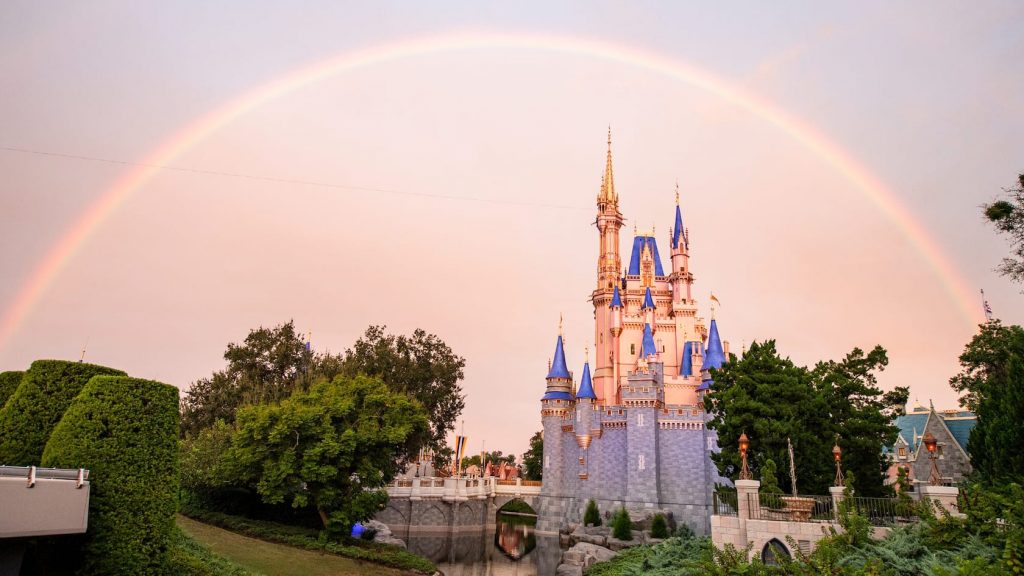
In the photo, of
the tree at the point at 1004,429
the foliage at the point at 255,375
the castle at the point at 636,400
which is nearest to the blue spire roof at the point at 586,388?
the castle at the point at 636,400

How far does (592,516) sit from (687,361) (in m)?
16.7

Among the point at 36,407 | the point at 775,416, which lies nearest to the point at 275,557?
the point at 36,407

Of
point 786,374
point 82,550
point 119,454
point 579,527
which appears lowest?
point 579,527

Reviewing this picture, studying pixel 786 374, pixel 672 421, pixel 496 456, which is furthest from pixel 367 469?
pixel 496 456

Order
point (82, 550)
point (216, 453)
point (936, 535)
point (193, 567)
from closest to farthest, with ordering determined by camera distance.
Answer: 1. point (82, 550)
2. point (936, 535)
3. point (193, 567)
4. point (216, 453)

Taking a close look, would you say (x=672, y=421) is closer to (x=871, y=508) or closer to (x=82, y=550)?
(x=871, y=508)

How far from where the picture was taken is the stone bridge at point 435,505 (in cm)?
5631

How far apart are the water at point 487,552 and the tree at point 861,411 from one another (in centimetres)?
2034

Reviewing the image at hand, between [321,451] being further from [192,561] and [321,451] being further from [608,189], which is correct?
[608,189]

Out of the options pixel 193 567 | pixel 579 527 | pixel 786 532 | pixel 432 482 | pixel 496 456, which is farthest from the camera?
pixel 496 456

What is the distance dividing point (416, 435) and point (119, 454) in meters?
37.0

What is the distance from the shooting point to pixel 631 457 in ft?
181

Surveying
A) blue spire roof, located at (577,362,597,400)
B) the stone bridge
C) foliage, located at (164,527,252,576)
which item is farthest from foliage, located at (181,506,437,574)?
blue spire roof, located at (577,362,597,400)

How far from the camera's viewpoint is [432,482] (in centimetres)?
5853
